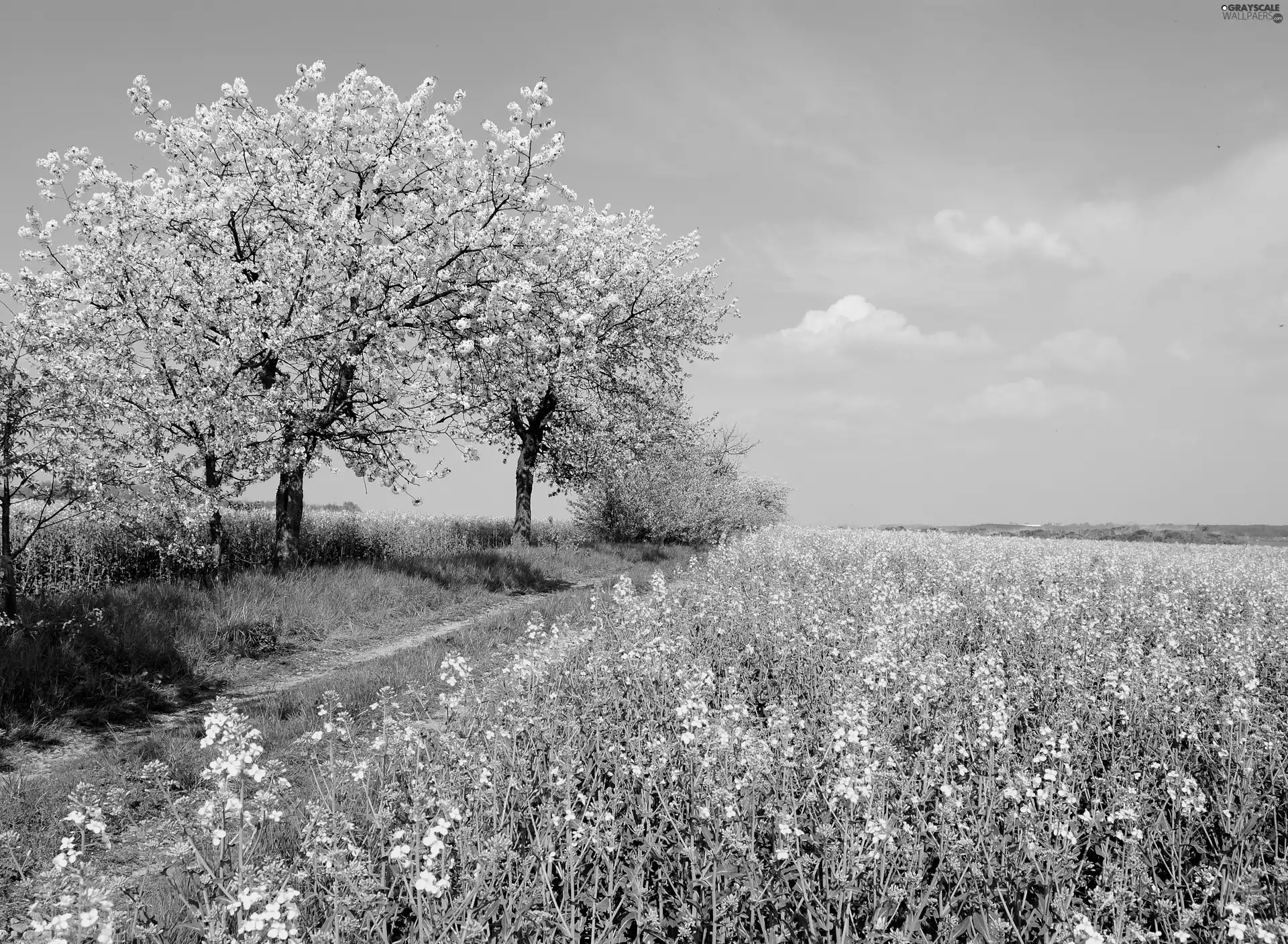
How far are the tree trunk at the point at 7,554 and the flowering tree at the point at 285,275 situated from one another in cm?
229

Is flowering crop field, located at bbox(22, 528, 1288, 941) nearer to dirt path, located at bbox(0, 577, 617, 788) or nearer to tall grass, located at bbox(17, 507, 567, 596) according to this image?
dirt path, located at bbox(0, 577, 617, 788)

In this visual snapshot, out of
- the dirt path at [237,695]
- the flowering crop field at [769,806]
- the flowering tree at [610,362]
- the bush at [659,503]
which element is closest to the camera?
the flowering crop field at [769,806]

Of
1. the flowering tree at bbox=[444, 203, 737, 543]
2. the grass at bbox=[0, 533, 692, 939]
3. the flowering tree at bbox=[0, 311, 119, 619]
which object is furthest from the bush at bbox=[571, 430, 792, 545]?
the flowering tree at bbox=[0, 311, 119, 619]

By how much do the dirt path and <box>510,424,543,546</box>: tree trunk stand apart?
1182 cm

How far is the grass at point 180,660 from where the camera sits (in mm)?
7188

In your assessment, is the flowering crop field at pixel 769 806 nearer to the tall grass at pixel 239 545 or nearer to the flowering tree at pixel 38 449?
the flowering tree at pixel 38 449

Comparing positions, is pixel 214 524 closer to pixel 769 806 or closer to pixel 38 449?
pixel 38 449

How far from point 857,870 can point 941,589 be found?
1179 centimetres

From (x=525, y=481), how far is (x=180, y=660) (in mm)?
19063

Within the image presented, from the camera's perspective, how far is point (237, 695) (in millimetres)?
10648

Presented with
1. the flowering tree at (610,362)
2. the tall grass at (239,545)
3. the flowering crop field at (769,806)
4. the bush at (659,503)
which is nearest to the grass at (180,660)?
the flowering crop field at (769,806)

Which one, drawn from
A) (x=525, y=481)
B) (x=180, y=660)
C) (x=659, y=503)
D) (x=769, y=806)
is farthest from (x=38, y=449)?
(x=659, y=503)

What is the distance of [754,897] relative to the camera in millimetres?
3500

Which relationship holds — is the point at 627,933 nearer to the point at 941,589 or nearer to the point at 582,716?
the point at 582,716
